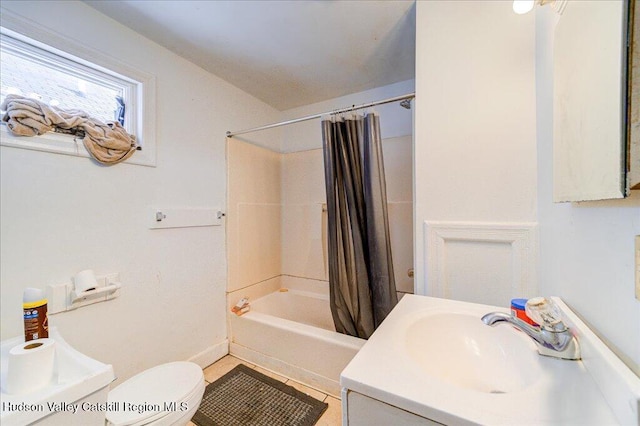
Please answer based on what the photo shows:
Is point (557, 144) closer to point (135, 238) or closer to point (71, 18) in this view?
point (135, 238)

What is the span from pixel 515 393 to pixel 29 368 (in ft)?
4.47

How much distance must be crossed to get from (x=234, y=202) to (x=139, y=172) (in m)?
0.77


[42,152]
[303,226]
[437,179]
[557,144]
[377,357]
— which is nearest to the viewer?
[377,357]

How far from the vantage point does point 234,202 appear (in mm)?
2201

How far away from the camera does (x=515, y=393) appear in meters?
0.56

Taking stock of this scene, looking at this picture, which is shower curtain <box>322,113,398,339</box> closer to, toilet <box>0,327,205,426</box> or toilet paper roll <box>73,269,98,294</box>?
toilet <box>0,327,205,426</box>

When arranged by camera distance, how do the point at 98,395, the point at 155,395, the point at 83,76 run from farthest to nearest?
the point at 83,76
the point at 155,395
the point at 98,395

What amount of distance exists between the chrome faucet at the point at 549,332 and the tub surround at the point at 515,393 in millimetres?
22

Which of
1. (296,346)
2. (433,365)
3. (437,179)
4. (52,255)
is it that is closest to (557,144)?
(437,179)

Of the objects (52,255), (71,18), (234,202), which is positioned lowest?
(52,255)

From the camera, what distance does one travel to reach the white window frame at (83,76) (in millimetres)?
1143

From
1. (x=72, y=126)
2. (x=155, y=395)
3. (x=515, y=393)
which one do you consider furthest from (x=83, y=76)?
(x=515, y=393)

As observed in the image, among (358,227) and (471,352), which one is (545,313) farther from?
(358,227)

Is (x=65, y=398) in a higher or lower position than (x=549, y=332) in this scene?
lower
